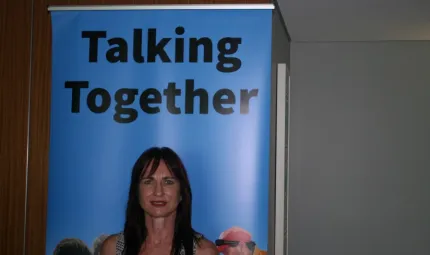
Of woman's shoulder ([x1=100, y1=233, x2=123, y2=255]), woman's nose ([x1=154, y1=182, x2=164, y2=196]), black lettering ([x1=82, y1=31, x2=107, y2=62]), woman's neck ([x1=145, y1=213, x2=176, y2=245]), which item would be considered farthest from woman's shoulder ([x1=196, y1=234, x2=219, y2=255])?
black lettering ([x1=82, y1=31, x2=107, y2=62])

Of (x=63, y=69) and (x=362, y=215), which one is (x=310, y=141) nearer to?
(x=362, y=215)

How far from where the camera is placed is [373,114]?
5.66m

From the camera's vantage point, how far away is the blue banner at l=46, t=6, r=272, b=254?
9.36ft

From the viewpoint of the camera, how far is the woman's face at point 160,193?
9.48ft

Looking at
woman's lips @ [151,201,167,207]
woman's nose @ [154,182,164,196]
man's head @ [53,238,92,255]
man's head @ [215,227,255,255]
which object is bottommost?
man's head @ [53,238,92,255]

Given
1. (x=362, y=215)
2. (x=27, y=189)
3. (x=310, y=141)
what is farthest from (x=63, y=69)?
(x=362, y=215)

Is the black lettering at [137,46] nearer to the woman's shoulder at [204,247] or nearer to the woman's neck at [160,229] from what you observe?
the woman's neck at [160,229]

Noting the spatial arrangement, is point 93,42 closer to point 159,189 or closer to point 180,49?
point 180,49

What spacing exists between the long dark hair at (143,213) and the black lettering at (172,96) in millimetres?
211

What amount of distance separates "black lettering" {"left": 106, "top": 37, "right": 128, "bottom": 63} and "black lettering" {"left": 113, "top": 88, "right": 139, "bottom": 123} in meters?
0.17

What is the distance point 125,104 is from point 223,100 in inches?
21.2

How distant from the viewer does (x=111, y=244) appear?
294cm

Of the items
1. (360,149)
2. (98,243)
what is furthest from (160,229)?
(360,149)

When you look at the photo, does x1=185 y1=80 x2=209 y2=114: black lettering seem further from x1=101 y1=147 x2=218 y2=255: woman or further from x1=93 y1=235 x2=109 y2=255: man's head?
x1=93 y1=235 x2=109 y2=255: man's head
